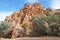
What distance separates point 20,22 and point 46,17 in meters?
1.16

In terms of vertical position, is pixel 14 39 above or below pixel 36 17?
below

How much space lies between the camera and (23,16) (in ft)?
29.0

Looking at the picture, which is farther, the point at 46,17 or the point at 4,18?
the point at 4,18

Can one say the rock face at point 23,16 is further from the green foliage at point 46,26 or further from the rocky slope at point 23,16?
the green foliage at point 46,26

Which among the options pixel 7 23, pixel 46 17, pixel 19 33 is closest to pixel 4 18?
pixel 7 23

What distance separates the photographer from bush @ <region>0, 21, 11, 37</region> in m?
9.11

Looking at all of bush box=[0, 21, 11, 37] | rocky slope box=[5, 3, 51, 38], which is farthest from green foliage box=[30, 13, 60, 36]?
bush box=[0, 21, 11, 37]

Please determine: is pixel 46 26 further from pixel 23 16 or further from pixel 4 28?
pixel 4 28

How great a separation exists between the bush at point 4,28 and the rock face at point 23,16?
0.30 meters

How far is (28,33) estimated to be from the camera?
28.8ft

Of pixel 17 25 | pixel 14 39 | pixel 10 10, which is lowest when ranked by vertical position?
pixel 14 39

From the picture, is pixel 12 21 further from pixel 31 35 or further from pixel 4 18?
pixel 31 35

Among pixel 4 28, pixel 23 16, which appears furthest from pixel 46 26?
pixel 4 28

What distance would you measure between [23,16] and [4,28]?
46.1 inches
